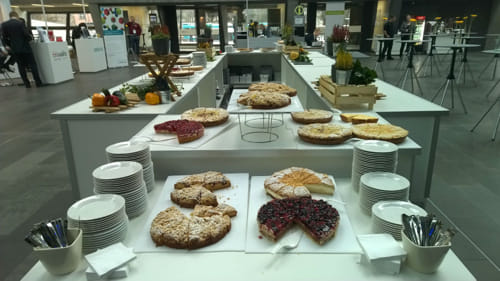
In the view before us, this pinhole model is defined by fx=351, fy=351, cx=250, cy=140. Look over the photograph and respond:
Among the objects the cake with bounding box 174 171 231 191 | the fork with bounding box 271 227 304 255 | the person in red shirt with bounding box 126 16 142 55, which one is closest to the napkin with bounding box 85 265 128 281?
the fork with bounding box 271 227 304 255

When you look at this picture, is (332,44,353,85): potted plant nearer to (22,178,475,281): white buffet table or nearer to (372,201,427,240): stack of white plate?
(372,201,427,240): stack of white plate

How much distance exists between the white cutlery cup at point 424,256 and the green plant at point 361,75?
2.02m

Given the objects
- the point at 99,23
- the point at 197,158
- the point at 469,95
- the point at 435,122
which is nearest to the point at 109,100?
the point at 197,158

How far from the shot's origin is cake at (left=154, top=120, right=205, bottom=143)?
6.88 ft

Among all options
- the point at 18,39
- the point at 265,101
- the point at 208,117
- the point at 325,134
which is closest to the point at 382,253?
the point at 325,134

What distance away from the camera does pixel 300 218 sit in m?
1.39

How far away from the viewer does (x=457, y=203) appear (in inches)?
127

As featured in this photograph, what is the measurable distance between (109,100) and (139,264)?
217 centimetres

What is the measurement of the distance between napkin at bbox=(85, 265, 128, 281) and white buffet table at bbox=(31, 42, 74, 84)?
9965mm

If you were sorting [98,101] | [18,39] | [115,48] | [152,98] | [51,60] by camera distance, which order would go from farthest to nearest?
[115,48] < [51,60] < [18,39] < [152,98] < [98,101]

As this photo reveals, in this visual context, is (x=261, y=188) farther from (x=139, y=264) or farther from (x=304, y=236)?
(x=139, y=264)

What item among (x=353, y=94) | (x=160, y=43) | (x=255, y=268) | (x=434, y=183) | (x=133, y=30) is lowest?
(x=434, y=183)

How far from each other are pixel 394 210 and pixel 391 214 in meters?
0.04

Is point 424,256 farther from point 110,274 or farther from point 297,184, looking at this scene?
point 110,274
